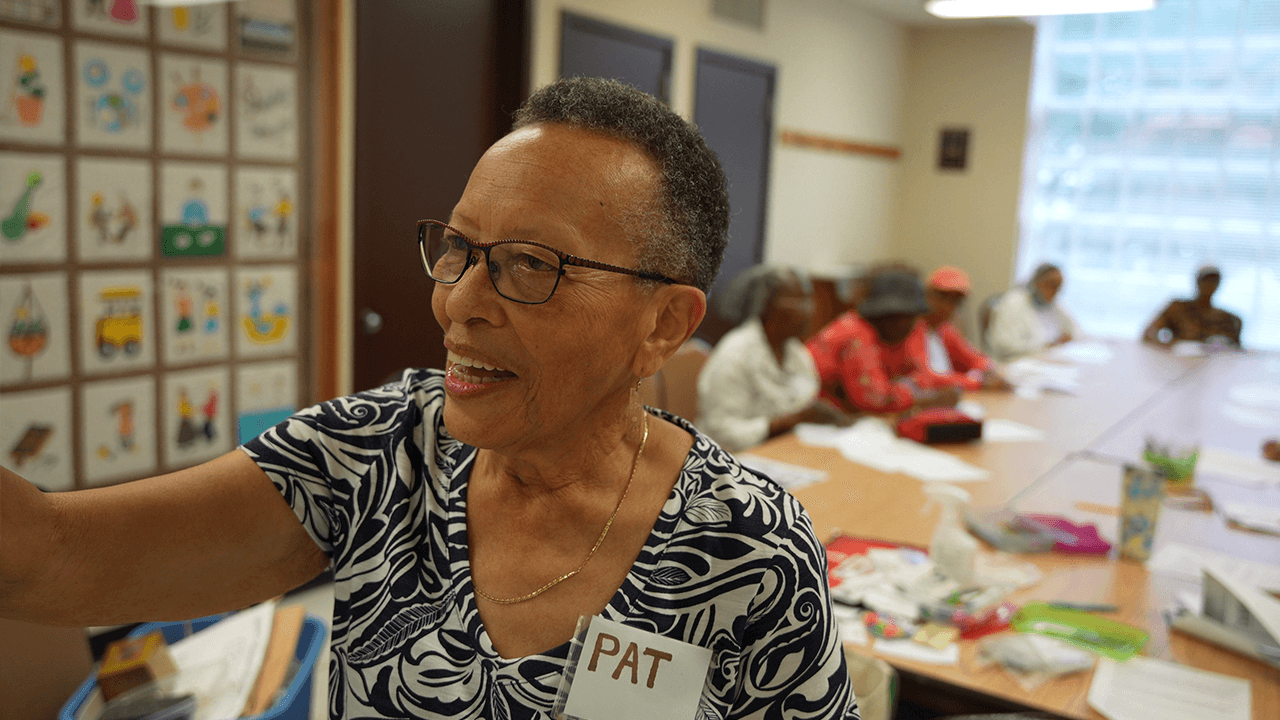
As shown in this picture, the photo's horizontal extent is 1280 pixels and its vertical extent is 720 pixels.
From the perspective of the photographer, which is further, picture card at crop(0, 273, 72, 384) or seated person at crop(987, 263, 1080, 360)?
seated person at crop(987, 263, 1080, 360)

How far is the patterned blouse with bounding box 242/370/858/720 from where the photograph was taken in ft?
3.01

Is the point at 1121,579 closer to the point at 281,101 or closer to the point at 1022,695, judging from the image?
the point at 1022,695

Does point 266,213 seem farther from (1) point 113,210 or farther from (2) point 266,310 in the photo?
(1) point 113,210

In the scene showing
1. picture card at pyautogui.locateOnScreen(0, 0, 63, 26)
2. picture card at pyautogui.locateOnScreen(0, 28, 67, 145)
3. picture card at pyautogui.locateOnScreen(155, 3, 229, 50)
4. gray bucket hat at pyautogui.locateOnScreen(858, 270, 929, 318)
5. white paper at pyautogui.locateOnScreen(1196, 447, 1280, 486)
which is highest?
picture card at pyautogui.locateOnScreen(155, 3, 229, 50)

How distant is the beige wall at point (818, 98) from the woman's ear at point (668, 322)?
Answer: 13.2 feet

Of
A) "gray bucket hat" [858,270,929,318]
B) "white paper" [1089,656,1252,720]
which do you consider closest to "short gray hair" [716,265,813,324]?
"gray bucket hat" [858,270,929,318]

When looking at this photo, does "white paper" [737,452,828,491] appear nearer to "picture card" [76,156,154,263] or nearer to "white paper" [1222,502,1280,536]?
"white paper" [1222,502,1280,536]

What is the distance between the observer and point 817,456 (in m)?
2.96

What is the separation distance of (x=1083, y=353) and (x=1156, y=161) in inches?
119

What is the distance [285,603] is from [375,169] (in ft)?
5.65

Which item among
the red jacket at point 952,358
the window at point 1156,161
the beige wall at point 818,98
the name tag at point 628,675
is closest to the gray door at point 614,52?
the beige wall at point 818,98

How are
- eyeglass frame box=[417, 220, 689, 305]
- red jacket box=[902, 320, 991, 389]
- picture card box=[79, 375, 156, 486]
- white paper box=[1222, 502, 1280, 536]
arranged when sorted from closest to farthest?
eyeglass frame box=[417, 220, 689, 305] → white paper box=[1222, 502, 1280, 536] → picture card box=[79, 375, 156, 486] → red jacket box=[902, 320, 991, 389]

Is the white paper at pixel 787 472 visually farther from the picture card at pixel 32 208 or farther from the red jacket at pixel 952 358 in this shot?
the picture card at pixel 32 208

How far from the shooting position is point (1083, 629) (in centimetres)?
176
